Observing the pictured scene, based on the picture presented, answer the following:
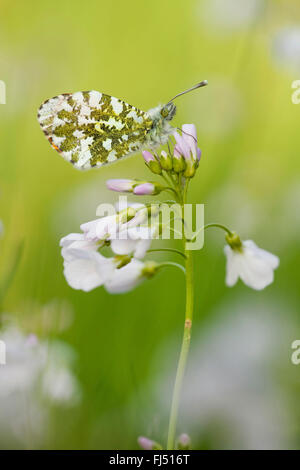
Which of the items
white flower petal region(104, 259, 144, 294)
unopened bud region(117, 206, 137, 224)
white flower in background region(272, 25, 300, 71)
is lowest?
white flower petal region(104, 259, 144, 294)

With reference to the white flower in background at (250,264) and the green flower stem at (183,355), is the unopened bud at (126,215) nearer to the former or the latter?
the green flower stem at (183,355)

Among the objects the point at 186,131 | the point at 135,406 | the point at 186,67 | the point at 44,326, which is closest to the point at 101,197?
the point at 186,67

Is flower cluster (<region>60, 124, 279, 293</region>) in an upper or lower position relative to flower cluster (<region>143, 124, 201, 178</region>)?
lower

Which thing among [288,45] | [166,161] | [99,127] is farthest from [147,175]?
[166,161]

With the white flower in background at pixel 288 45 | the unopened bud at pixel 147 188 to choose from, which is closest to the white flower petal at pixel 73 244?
the unopened bud at pixel 147 188

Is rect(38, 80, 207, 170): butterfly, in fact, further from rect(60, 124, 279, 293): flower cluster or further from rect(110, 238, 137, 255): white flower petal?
rect(110, 238, 137, 255): white flower petal

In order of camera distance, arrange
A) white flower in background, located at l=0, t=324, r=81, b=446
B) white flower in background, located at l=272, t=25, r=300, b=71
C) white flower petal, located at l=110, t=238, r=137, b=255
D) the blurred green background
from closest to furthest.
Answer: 1. white flower petal, located at l=110, t=238, r=137, b=255
2. white flower in background, located at l=0, t=324, r=81, b=446
3. the blurred green background
4. white flower in background, located at l=272, t=25, r=300, b=71

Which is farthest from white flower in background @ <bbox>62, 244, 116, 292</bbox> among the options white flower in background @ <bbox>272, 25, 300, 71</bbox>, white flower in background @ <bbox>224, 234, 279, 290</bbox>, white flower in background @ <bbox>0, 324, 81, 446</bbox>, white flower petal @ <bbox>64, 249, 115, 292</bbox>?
white flower in background @ <bbox>272, 25, 300, 71</bbox>

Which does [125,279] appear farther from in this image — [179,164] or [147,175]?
[147,175]
